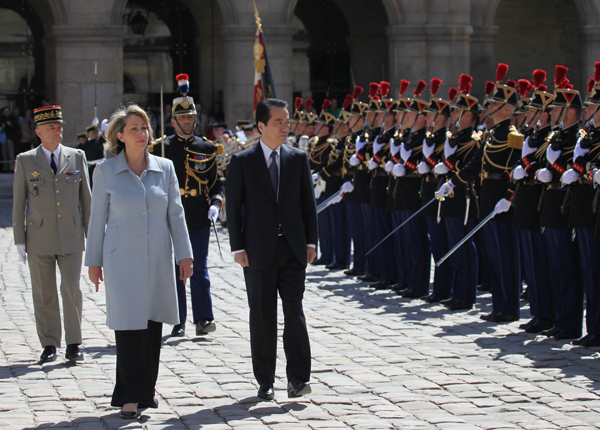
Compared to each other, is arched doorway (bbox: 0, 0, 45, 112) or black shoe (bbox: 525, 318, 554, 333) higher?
arched doorway (bbox: 0, 0, 45, 112)

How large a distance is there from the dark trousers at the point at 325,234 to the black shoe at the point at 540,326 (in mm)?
4737

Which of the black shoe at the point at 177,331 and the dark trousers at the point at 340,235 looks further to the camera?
the dark trousers at the point at 340,235

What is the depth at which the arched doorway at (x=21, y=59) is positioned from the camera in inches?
965

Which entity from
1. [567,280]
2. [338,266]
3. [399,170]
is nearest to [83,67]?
[338,266]

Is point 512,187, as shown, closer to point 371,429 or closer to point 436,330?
point 436,330

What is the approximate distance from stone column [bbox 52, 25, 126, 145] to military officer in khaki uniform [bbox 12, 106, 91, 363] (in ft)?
42.5

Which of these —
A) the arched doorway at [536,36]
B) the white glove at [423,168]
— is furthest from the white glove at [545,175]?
the arched doorway at [536,36]

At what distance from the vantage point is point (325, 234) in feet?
40.9

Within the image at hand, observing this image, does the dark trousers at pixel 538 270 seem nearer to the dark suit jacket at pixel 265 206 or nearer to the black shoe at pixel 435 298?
the black shoe at pixel 435 298

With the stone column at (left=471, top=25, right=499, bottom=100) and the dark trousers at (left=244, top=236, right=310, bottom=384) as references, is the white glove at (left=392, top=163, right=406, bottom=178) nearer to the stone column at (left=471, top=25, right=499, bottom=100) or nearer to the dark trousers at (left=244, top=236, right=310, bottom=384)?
the dark trousers at (left=244, top=236, right=310, bottom=384)

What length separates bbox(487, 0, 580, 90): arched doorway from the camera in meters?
26.0

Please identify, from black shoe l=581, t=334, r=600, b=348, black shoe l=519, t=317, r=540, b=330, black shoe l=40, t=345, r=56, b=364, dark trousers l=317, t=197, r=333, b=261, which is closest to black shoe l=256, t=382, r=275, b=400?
black shoe l=40, t=345, r=56, b=364

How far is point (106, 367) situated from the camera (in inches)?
263

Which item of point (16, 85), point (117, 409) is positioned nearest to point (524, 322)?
point (117, 409)
